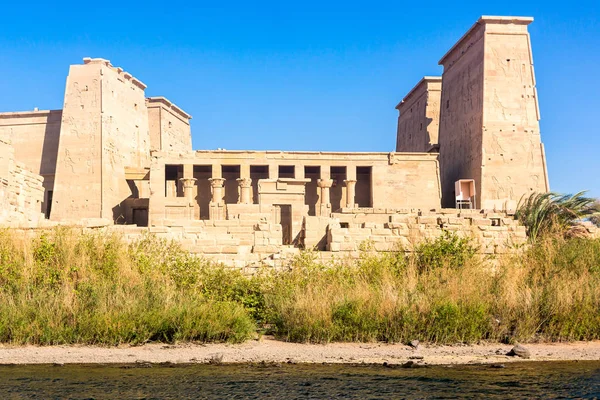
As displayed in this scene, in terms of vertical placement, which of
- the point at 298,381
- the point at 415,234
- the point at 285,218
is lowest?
the point at 298,381

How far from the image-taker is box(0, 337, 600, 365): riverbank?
9211mm

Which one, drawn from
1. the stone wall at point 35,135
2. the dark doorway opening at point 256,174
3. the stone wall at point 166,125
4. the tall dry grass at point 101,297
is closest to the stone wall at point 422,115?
the dark doorway opening at point 256,174

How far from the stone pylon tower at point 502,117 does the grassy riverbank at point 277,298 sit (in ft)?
50.2

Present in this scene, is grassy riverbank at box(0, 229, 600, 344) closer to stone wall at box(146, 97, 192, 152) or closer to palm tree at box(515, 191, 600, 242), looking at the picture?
palm tree at box(515, 191, 600, 242)

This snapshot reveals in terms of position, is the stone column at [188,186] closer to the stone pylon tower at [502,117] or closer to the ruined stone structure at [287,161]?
the ruined stone structure at [287,161]

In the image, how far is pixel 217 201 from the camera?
30.1m

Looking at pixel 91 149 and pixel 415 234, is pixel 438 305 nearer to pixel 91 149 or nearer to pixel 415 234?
pixel 415 234

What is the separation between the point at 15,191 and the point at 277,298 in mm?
12507

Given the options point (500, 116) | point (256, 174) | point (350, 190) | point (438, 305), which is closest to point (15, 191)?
point (256, 174)

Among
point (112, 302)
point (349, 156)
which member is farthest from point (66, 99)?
point (112, 302)

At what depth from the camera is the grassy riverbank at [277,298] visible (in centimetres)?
1016

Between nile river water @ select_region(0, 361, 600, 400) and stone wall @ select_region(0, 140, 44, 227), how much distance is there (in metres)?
11.5

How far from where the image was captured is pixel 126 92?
32.7m

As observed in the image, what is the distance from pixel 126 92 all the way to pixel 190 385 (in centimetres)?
2647
